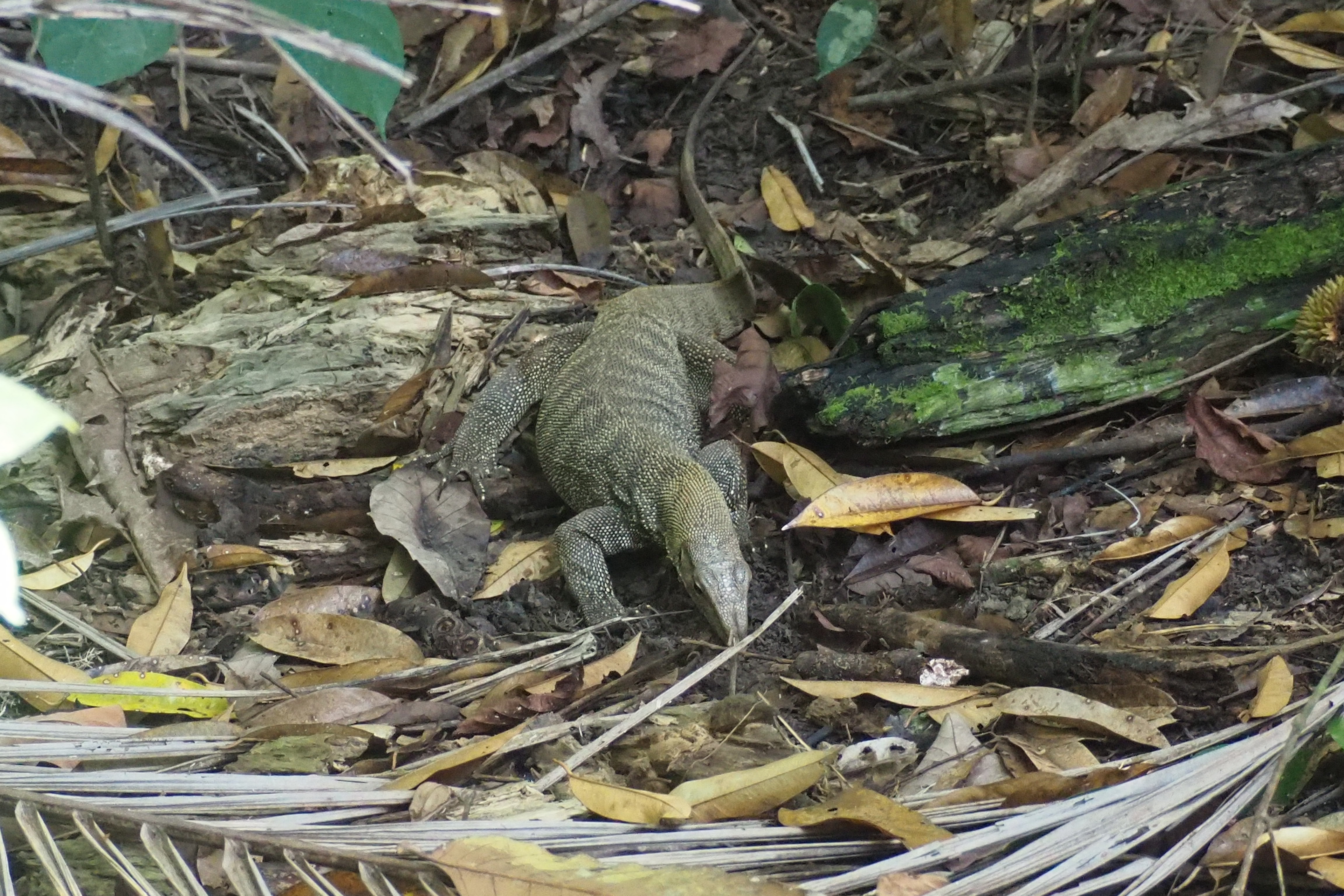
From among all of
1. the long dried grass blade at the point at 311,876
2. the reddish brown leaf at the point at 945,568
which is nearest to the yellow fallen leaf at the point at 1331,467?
the reddish brown leaf at the point at 945,568

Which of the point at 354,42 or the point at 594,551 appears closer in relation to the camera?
the point at 354,42

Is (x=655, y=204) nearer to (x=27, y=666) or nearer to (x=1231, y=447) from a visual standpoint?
(x=1231, y=447)

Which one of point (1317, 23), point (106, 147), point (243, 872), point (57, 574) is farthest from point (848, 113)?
point (243, 872)

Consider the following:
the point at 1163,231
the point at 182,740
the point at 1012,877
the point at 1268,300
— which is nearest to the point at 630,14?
the point at 1163,231

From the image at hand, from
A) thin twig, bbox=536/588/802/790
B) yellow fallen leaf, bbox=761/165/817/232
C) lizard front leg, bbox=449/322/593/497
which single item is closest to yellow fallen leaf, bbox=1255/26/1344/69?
yellow fallen leaf, bbox=761/165/817/232

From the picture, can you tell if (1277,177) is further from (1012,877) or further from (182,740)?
(182,740)

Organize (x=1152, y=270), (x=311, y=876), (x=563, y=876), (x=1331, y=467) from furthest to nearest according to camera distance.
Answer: (x=1152, y=270), (x=1331, y=467), (x=311, y=876), (x=563, y=876)
